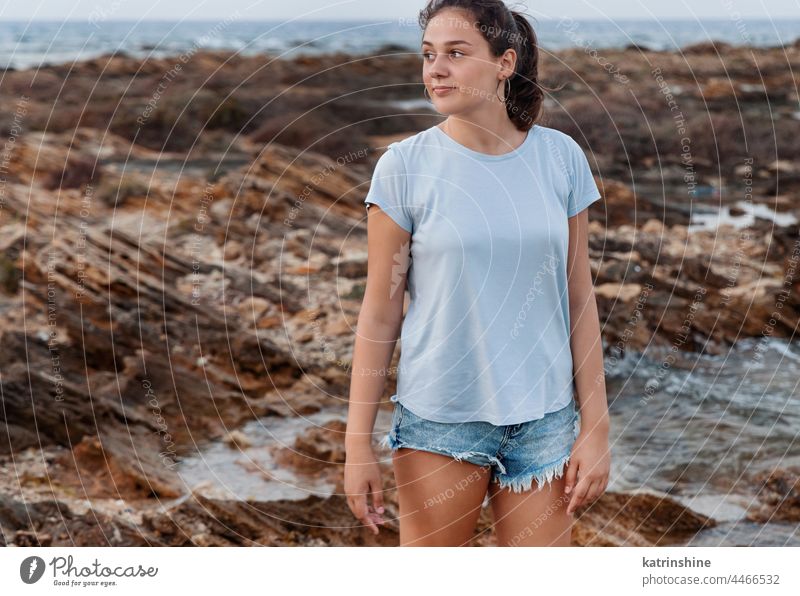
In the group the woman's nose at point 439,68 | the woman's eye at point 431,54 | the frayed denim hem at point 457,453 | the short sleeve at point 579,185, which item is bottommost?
the frayed denim hem at point 457,453

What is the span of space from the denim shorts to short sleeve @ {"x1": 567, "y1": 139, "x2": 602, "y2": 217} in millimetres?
474

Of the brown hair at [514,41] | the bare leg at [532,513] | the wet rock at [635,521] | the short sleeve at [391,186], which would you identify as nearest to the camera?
the short sleeve at [391,186]

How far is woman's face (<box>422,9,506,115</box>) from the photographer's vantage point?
6.49 ft

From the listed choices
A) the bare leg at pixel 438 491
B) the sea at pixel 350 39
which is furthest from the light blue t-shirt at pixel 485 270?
the sea at pixel 350 39

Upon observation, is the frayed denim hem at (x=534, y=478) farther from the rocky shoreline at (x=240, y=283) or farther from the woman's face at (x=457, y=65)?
the rocky shoreline at (x=240, y=283)

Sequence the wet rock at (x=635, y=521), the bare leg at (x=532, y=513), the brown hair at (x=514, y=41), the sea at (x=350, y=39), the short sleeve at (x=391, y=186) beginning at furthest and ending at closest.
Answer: the sea at (x=350, y=39), the wet rock at (x=635, y=521), the bare leg at (x=532, y=513), the brown hair at (x=514, y=41), the short sleeve at (x=391, y=186)

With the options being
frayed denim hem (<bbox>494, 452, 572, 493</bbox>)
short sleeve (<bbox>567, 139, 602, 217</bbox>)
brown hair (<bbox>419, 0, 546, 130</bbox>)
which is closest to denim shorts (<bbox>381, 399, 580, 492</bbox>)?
frayed denim hem (<bbox>494, 452, 572, 493</bbox>)

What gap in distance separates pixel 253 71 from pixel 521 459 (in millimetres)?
13718

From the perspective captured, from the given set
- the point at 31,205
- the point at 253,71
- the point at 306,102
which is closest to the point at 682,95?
the point at 306,102

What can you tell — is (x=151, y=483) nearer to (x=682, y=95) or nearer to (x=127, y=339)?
(x=127, y=339)

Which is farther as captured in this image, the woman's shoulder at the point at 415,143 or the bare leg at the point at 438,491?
the bare leg at the point at 438,491

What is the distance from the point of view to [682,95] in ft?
42.0

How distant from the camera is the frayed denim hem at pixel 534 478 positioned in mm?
2070

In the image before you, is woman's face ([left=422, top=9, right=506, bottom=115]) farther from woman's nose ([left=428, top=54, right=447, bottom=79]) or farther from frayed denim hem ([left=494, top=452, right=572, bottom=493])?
frayed denim hem ([left=494, top=452, right=572, bottom=493])
